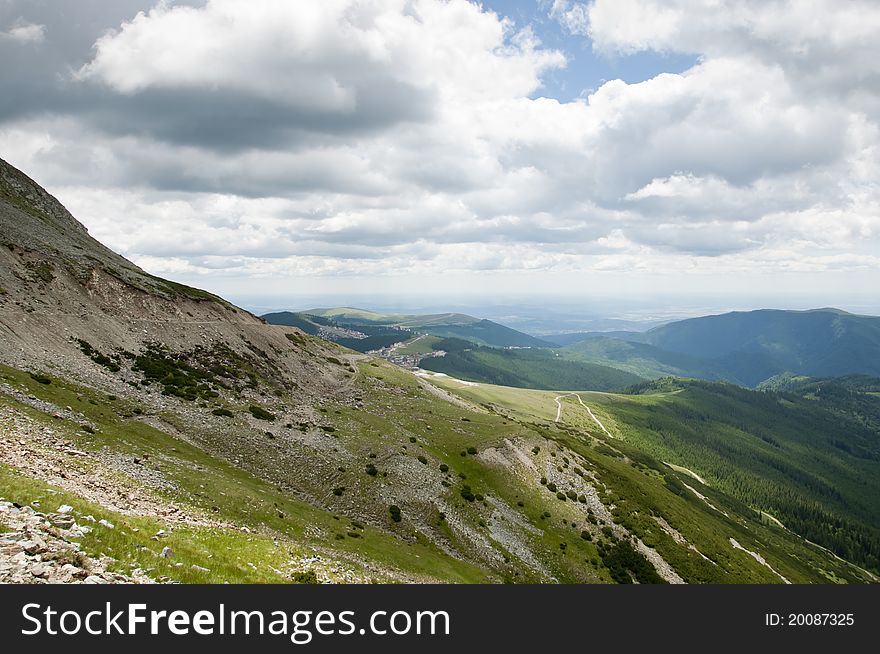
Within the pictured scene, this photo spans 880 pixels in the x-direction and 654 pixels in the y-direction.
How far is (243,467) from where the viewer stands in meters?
50.5

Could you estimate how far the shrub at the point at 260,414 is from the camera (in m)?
63.0

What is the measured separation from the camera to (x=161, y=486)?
35906 mm

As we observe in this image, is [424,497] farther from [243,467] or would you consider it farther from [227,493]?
[227,493]

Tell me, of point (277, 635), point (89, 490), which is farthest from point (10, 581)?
point (89, 490)

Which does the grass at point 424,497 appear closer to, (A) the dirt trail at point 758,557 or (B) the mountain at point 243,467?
(B) the mountain at point 243,467

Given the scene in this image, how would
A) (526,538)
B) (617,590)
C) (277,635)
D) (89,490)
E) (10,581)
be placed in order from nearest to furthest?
(10,581)
(277,635)
(617,590)
(89,490)
(526,538)

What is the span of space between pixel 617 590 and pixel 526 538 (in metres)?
37.3

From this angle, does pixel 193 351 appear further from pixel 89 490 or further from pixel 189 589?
pixel 189 589

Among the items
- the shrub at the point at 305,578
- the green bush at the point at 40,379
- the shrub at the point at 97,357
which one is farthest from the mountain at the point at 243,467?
the green bush at the point at 40,379

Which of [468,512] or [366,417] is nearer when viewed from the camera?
[468,512]

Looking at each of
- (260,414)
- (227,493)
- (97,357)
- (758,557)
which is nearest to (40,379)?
(97,357)

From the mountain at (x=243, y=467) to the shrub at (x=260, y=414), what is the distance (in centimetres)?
39

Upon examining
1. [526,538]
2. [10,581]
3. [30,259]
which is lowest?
[526,538]

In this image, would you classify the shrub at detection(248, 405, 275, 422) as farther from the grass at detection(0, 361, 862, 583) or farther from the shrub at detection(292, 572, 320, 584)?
the shrub at detection(292, 572, 320, 584)
